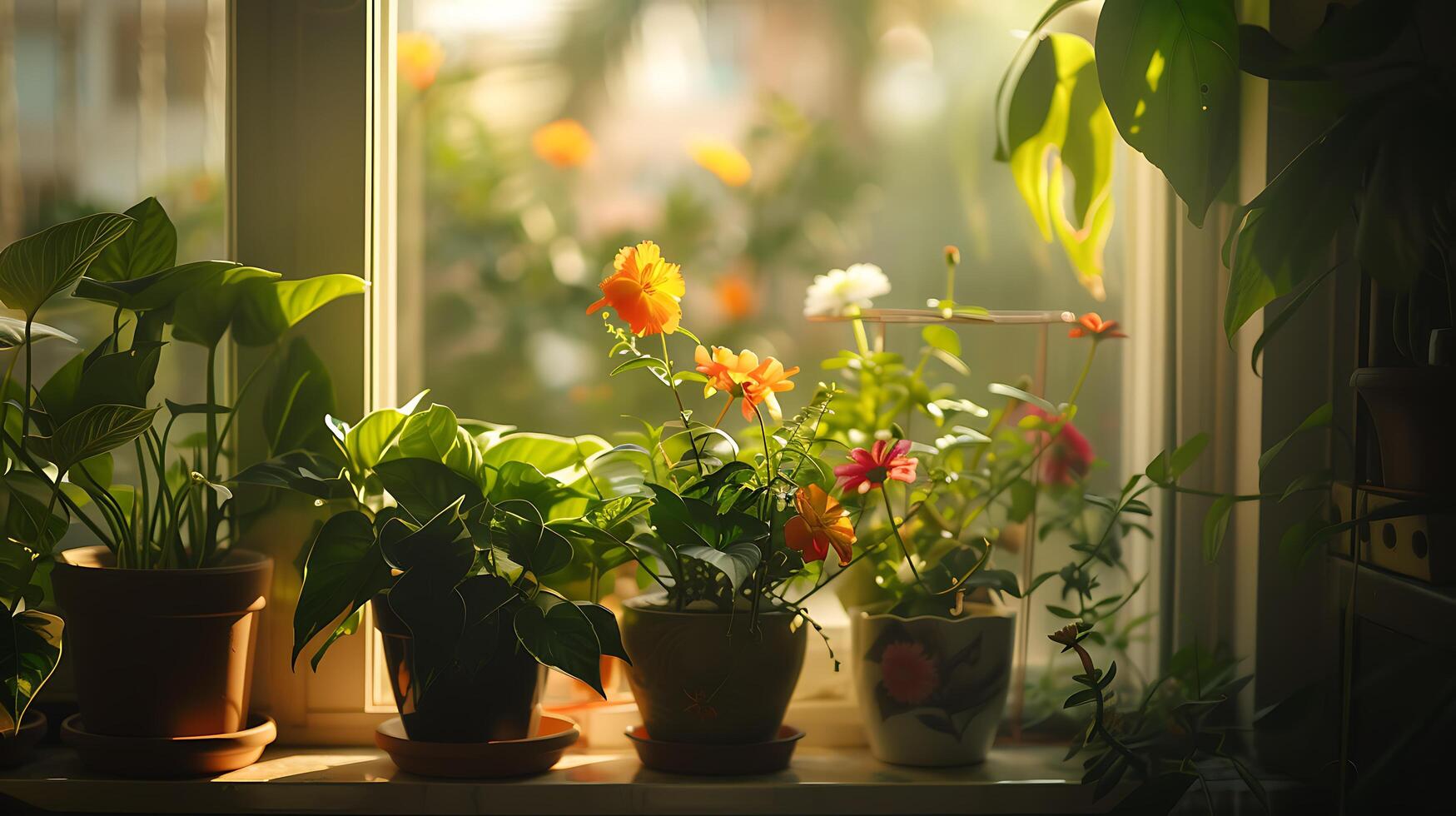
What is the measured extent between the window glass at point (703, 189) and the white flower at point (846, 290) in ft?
0.27

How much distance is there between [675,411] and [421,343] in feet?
0.98

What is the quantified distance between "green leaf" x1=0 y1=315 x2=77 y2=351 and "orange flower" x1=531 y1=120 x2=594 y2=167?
51 centimetres

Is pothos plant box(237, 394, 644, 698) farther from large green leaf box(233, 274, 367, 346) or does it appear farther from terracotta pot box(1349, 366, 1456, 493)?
terracotta pot box(1349, 366, 1456, 493)

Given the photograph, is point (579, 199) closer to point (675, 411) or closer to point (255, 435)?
point (675, 411)

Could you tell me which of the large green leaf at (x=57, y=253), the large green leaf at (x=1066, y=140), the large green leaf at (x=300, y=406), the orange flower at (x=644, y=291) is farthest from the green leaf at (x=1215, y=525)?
the large green leaf at (x=57, y=253)

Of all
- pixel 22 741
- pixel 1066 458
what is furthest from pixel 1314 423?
pixel 22 741

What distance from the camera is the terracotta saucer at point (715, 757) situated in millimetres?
964

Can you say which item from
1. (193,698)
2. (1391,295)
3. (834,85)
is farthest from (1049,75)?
(193,698)

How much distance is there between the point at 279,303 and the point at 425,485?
0.23 meters

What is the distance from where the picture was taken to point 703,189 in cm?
117

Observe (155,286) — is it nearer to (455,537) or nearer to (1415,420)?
(455,537)

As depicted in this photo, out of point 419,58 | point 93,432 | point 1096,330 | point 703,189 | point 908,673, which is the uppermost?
point 419,58

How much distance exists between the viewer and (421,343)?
Answer: 116 cm

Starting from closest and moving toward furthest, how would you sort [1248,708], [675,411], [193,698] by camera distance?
[193,698], [1248,708], [675,411]
